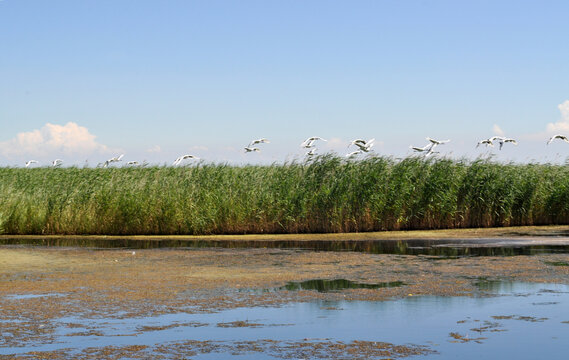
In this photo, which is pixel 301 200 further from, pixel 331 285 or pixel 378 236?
pixel 331 285

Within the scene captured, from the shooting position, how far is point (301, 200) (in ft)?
83.1

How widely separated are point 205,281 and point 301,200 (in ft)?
40.1

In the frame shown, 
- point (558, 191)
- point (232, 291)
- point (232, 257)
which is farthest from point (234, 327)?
point (558, 191)

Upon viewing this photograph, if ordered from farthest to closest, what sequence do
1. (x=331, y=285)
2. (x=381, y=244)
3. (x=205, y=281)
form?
(x=381, y=244)
(x=205, y=281)
(x=331, y=285)

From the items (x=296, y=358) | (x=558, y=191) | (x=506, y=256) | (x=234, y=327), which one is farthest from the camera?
(x=558, y=191)

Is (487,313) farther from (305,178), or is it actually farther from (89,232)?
(89,232)

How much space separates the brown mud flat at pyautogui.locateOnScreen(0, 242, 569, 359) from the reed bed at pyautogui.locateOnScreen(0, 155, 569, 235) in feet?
A: 19.7

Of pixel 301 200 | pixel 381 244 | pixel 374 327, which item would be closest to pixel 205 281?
pixel 374 327

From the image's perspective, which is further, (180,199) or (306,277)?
(180,199)

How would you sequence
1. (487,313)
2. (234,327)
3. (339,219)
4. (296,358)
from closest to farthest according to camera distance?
(296,358), (234,327), (487,313), (339,219)

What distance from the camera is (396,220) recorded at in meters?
25.9

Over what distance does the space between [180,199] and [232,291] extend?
46.4 feet

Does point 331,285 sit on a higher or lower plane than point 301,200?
lower

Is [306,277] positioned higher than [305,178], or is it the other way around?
[305,178]
